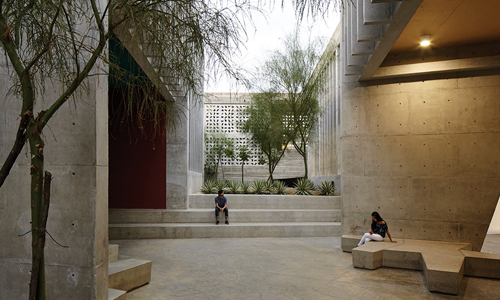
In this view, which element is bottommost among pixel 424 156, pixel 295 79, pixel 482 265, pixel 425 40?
pixel 482 265

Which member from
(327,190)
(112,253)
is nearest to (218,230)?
(327,190)

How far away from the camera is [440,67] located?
6.22m

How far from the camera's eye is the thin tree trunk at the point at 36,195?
1.93 metres

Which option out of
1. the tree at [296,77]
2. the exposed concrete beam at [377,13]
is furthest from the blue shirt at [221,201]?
the exposed concrete beam at [377,13]

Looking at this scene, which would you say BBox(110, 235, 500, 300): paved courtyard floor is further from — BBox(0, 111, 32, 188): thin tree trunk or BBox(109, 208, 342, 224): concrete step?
BBox(0, 111, 32, 188): thin tree trunk

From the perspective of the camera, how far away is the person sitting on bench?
20.4 feet

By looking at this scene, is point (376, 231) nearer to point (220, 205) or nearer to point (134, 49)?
point (220, 205)

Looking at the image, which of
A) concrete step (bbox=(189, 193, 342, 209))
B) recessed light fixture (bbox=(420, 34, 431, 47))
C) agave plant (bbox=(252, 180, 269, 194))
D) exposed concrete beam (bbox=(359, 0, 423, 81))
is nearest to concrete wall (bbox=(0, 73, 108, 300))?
exposed concrete beam (bbox=(359, 0, 423, 81))

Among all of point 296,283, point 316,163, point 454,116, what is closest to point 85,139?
point 296,283

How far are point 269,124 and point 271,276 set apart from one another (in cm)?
846

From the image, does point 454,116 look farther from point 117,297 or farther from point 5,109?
point 5,109

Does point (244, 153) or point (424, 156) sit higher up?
point (244, 153)

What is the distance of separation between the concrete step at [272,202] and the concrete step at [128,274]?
15.9ft

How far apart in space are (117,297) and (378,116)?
5471 millimetres
